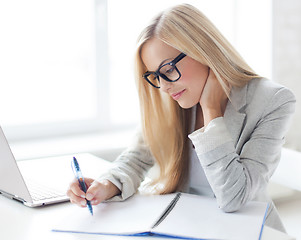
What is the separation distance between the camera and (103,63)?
2.38 metres

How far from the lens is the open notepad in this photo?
3.11ft

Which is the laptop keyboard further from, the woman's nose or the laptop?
the woman's nose

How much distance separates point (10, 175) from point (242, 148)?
66 centimetres

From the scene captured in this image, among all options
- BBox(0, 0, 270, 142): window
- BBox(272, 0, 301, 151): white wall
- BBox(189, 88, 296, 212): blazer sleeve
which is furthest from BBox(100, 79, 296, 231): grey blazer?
BBox(272, 0, 301, 151): white wall

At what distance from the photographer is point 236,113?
1.31m

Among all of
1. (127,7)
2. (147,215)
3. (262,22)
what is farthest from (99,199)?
(262,22)

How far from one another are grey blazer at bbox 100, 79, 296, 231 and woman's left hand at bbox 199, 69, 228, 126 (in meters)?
0.04

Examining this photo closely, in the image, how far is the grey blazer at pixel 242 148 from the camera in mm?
1137

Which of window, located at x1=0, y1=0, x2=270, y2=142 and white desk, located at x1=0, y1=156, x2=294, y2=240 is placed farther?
window, located at x1=0, y1=0, x2=270, y2=142

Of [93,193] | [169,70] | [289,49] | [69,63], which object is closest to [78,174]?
[93,193]

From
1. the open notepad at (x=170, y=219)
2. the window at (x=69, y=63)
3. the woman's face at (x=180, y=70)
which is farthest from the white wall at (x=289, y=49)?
the open notepad at (x=170, y=219)

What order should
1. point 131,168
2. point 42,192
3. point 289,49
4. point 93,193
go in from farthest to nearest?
point 289,49 → point 131,168 → point 42,192 → point 93,193

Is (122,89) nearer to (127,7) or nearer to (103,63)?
(103,63)

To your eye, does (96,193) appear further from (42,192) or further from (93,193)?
(42,192)
